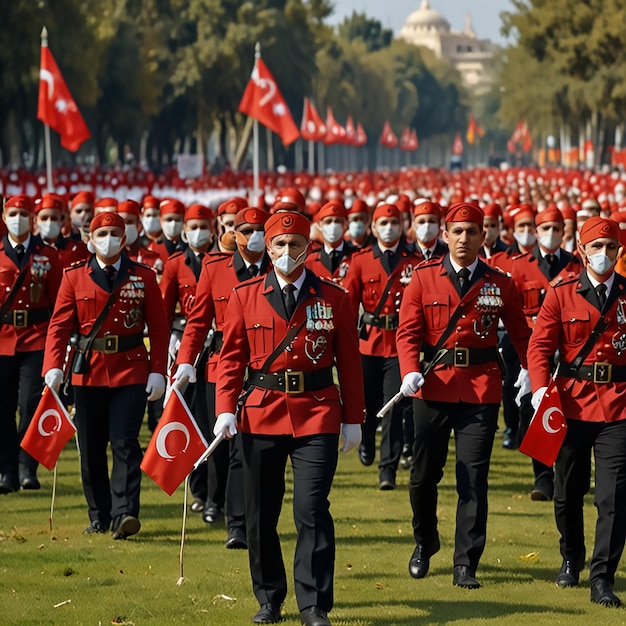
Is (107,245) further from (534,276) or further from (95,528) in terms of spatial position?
(534,276)

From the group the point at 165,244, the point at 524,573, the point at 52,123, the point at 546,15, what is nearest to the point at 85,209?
the point at 165,244

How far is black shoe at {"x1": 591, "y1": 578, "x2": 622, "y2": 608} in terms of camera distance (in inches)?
338

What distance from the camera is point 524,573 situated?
9.64 meters

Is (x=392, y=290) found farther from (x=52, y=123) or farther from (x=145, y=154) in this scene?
(x=145, y=154)

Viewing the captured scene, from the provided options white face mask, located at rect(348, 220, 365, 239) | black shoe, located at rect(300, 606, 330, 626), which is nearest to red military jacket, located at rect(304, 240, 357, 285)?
white face mask, located at rect(348, 220, 365, 239)

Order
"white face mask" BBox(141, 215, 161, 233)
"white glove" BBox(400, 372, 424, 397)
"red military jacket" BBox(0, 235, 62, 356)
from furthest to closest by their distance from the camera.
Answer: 1. "white face mask" BBox(141, 215, 161, 233)
2. "red military jacket" BBox(0, 235, 62, 356)
3. "white glove" BBox(400, 372, 424, 397)

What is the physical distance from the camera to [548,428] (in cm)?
866

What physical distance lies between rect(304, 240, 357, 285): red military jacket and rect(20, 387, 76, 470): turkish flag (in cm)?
376

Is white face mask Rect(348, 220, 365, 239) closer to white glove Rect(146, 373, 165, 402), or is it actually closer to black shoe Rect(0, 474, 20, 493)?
black shoe Rect(0, 474, 20, 493)

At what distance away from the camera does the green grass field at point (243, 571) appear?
8531 millimetres

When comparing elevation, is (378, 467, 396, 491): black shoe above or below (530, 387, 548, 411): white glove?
below

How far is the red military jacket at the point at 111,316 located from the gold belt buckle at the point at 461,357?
2.04m

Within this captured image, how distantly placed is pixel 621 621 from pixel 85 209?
8868mm

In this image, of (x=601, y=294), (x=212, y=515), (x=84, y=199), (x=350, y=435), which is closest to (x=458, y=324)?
(x=601, y=294)
